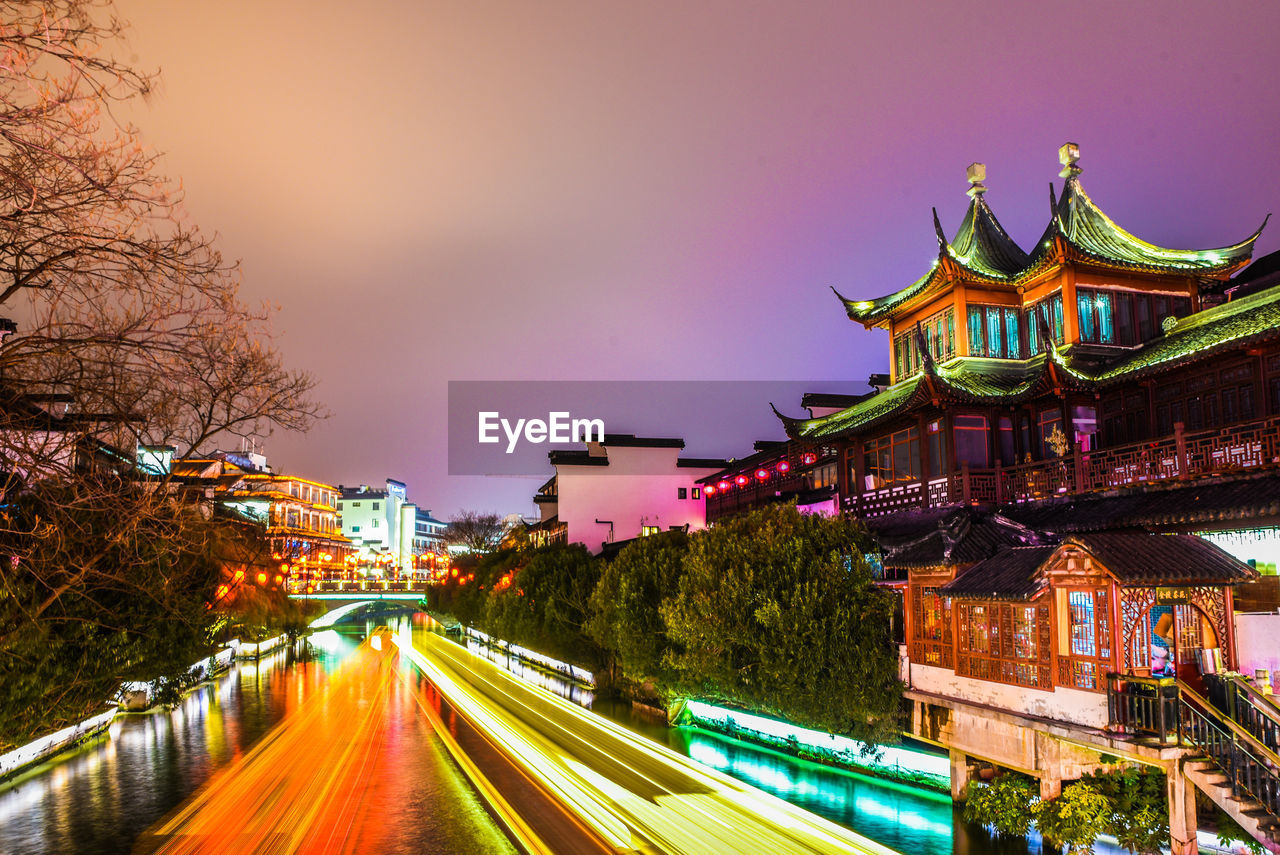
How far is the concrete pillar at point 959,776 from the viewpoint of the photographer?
22.0 meters

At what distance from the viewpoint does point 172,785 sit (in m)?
23.4

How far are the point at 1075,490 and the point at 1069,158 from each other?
14.3m

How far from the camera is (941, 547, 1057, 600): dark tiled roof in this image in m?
18.5

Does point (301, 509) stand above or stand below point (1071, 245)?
below

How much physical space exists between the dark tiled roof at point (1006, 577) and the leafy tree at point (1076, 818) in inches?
156

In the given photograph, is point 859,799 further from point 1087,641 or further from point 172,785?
point 172,785

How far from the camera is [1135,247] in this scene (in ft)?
96.8

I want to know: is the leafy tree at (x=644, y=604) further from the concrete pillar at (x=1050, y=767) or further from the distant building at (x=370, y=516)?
the distant building at (x=370, y=516)

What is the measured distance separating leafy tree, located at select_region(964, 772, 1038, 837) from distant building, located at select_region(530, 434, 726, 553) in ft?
159

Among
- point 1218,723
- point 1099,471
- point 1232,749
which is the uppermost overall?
point 1099,471

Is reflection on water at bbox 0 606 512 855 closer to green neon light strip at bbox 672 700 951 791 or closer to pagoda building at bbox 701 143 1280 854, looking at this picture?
green neon light strip at bbox 672 700 951 791

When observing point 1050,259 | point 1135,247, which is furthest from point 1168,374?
point 1135,247

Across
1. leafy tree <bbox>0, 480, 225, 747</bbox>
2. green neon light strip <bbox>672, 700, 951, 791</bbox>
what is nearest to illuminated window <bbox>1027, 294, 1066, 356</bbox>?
green neon light strip <bbox>672, 700, 951, 791</bbox>

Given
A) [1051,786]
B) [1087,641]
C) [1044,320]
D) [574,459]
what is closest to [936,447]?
[1044,320]
